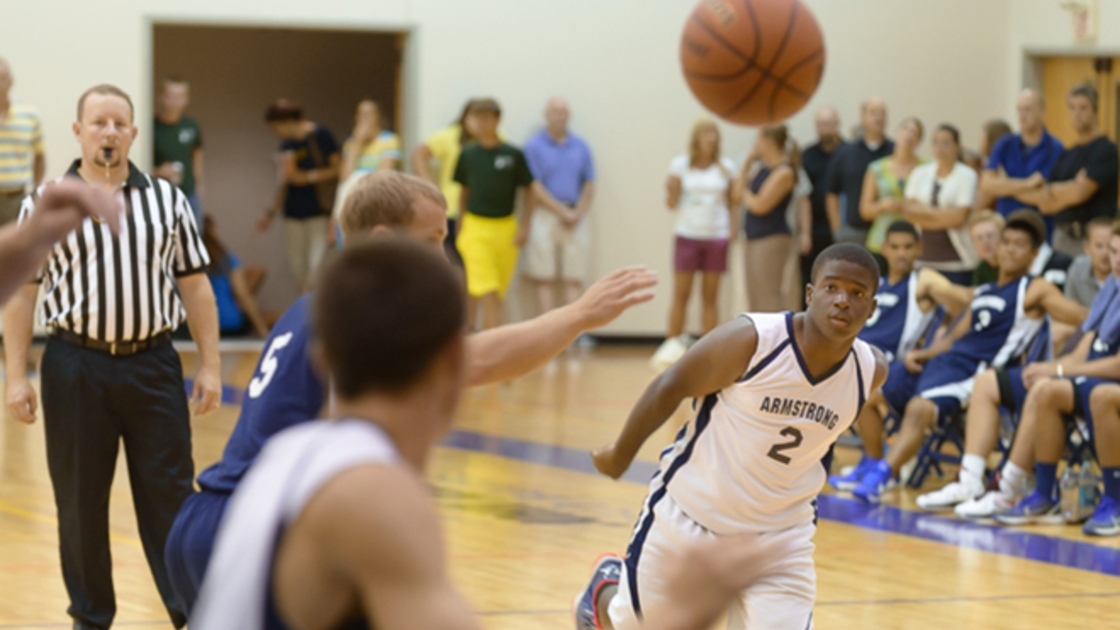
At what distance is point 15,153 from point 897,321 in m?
7.06

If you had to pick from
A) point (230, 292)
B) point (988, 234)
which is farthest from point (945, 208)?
point (230, 292)

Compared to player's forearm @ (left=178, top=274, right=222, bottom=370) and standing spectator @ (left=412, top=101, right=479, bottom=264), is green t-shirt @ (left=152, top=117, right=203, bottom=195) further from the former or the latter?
player's forearm @ (left=178, top=274, right=222, bottom=370)

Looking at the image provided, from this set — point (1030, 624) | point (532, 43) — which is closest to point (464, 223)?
point (532, 43)

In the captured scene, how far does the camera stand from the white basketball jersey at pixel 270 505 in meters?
1.89

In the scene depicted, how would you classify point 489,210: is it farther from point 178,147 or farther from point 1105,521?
point 1105,521

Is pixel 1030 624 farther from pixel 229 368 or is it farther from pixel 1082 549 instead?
pixel 229 368

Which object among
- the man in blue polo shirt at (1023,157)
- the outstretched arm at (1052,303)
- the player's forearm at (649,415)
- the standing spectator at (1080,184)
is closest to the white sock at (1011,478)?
the outstretched arm at (1052,303)

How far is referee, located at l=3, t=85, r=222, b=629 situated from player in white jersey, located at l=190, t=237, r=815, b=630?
297cm

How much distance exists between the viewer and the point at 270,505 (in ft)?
6.30

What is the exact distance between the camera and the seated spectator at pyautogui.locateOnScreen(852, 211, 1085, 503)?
8266mm

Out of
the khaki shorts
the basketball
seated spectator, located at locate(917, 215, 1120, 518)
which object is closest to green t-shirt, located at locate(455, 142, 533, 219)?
the khaki shorts

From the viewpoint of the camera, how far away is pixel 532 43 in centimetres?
1502

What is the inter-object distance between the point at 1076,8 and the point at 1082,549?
8.91 meters

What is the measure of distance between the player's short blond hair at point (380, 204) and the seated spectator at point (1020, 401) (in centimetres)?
510
